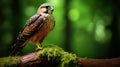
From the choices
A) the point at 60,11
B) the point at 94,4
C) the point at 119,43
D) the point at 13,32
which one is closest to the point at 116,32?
the point at 119,43

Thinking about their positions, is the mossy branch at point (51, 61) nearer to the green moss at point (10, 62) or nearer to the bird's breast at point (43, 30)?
the green moss at point (10, 62)

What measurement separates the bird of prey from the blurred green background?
193mm

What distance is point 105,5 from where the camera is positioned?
242 centimetres

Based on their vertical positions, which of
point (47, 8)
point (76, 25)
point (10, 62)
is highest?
point (47, 8)

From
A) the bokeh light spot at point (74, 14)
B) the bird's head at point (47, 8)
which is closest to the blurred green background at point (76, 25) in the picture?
the bokeh light spot at point (74, 14)

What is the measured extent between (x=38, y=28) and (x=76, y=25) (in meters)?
0.49

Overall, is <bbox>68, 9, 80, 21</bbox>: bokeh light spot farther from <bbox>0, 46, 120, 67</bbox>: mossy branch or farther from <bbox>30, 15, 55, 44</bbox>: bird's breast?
<bbox>0, 46, 120, 67</bbox>: mossy branch

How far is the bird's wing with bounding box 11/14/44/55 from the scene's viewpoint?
6.39 feet

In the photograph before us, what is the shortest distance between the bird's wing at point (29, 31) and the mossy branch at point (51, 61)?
138 mm

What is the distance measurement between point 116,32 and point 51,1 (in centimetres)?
62

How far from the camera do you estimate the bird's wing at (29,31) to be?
1948 millimetres

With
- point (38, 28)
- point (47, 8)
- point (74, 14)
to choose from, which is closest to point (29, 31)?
point (38, 28)

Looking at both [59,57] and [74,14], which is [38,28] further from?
[74,14]

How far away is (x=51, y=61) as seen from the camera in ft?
6.04
